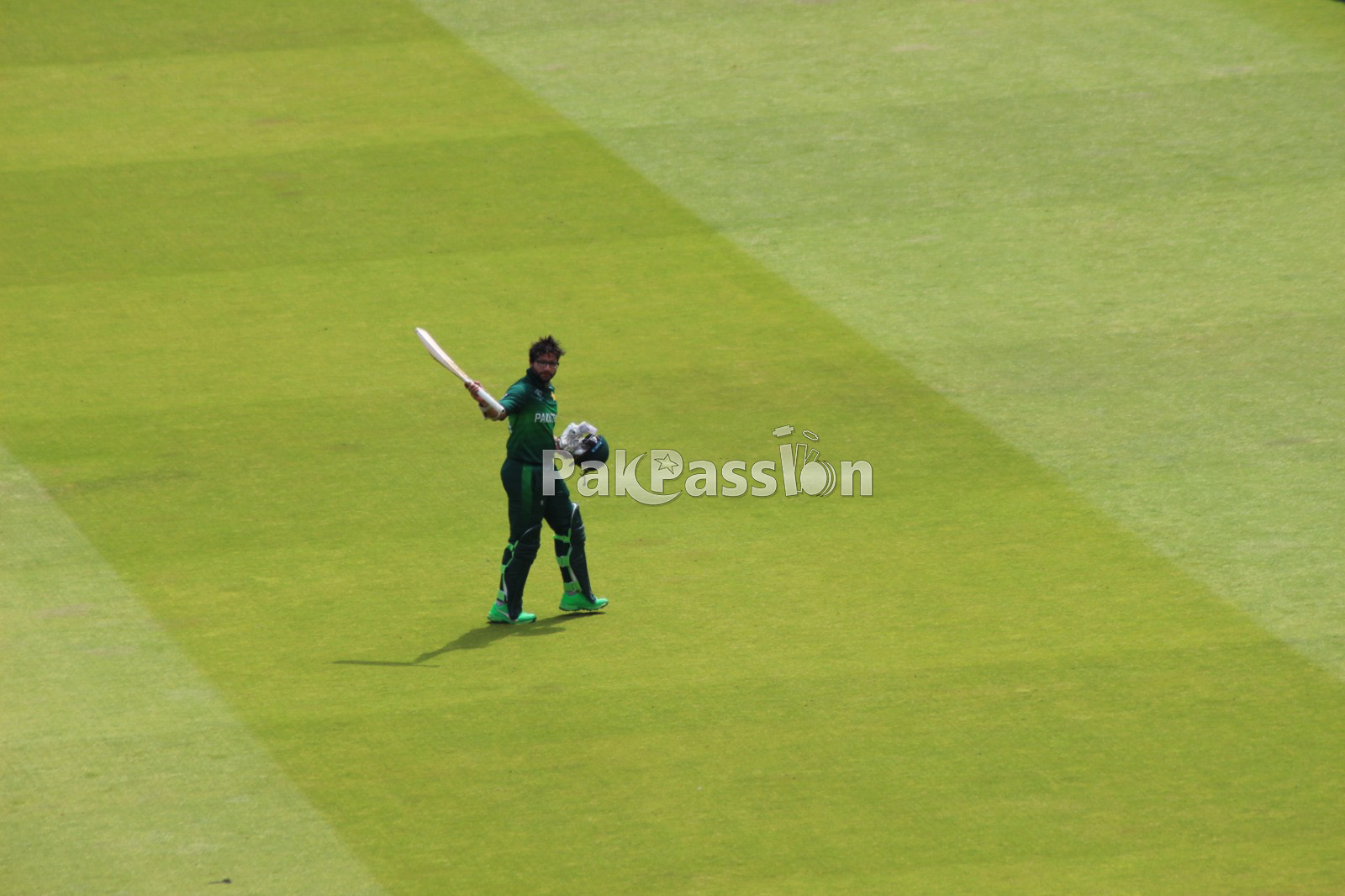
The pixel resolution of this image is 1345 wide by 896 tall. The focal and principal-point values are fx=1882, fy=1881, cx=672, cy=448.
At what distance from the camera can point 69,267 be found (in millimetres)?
18969

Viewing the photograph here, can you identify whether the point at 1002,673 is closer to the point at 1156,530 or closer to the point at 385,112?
the point at 1156,530

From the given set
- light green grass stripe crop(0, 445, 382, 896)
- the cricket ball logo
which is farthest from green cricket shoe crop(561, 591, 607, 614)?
the cricket ball logo

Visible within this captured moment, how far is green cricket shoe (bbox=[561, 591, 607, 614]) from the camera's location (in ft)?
39.9

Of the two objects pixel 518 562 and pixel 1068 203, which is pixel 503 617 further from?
pixel 1068 203

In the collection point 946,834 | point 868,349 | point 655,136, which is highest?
point 655,136

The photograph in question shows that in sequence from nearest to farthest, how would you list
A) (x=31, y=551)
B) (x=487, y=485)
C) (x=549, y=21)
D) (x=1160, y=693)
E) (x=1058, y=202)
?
(x=1160, y=693), (x=31, y=551), (x=487, y=485), (x=1058, y=202), (x=549, y=21)

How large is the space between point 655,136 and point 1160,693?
12767 mm

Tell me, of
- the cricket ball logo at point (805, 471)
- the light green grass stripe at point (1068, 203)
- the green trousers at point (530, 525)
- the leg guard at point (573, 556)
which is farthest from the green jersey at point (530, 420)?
the light green grass stripe at point (1068, 203)

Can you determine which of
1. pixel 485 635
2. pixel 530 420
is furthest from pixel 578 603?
pixel 530 420

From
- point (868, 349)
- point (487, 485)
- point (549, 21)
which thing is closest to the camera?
point (487, 485)

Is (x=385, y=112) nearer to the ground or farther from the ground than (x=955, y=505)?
farther from the ground

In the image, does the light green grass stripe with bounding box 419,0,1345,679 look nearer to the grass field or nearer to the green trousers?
the grass field

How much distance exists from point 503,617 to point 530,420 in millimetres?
1298

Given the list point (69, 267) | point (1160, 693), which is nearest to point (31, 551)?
point (69, 267)
